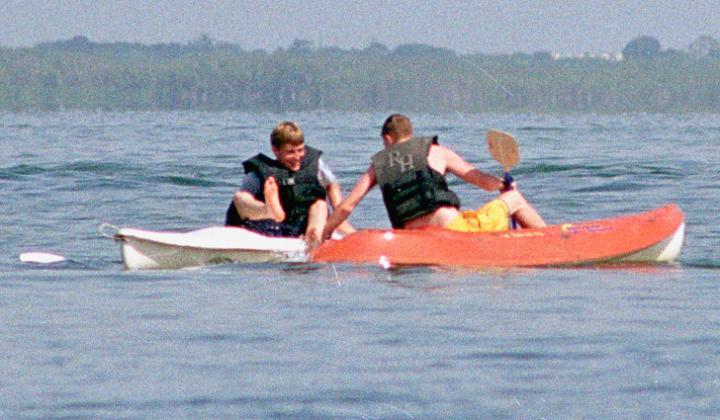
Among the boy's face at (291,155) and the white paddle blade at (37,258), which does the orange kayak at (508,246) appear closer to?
the boy's face at (291,155)

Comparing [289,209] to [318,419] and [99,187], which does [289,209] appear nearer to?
[318,419]

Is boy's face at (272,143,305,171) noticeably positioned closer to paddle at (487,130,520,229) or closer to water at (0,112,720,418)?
water at (0,112,720,418)

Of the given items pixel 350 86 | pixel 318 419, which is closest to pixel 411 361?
pixel 318 419

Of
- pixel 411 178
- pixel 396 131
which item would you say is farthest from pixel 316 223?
pixel 396 131

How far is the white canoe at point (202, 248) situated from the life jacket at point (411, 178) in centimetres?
73

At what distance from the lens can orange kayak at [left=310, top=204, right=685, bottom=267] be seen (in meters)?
12.1

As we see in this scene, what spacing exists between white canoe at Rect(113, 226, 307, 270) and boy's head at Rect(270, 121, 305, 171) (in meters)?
0.54

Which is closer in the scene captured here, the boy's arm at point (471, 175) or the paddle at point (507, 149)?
the boy's arm at point (471, 175)

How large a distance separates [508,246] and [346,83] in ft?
334

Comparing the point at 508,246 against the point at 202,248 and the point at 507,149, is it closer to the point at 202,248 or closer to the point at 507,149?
the point at 507,149

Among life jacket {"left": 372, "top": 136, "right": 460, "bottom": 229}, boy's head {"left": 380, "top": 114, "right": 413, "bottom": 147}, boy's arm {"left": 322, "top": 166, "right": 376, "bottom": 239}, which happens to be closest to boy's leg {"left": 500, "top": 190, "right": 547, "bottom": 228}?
life jacket {"left": 372, "top": 136, "right": 460, "bottom": 229}

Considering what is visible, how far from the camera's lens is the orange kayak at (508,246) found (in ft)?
39.9

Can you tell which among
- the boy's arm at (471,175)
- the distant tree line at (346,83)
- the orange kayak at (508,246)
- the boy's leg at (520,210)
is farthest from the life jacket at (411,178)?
the distant tree line at (346,83)

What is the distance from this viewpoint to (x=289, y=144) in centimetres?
1212
